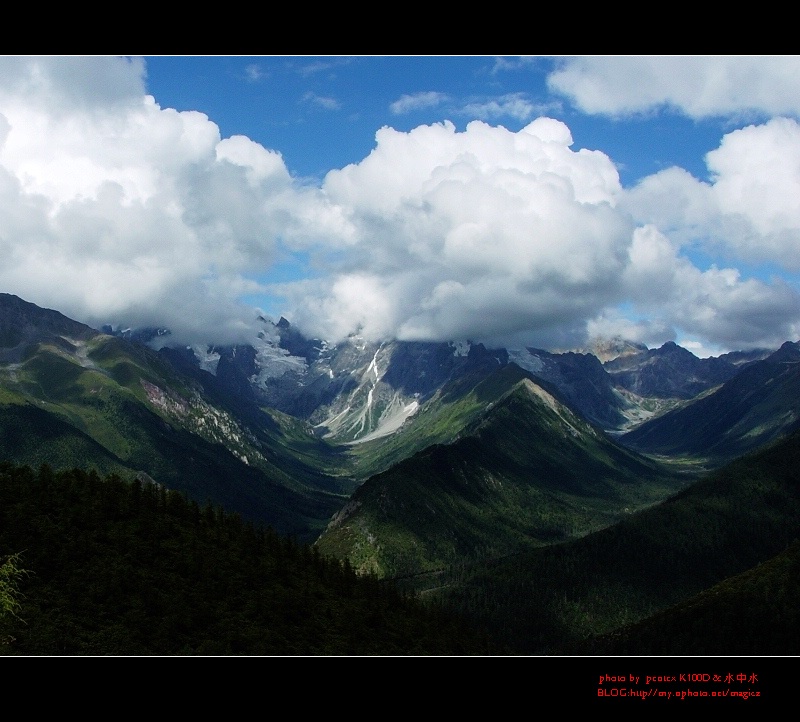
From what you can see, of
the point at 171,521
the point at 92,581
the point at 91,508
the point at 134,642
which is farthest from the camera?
the point at 171,521

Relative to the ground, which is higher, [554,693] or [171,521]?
[554,693]

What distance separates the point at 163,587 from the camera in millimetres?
101062

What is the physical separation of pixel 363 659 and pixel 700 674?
12166mm

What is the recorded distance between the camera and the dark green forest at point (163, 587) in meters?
78.1

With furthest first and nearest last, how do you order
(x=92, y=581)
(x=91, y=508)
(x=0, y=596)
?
(x=91, y=508), (x=92, y=581), (x=0, y=596)

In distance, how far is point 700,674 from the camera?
911 inches

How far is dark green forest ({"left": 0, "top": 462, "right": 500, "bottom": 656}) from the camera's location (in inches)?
3073
